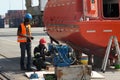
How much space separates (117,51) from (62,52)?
72.0 inches

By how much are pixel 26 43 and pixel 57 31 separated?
162 cm

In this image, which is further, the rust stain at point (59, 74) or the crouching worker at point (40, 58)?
the crouching worker at point (40, 58)

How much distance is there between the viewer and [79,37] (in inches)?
544

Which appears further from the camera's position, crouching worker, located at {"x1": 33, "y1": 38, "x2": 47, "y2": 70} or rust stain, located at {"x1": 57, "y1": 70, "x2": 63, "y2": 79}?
crouching worker, located at {"x1": 33, "y1": 38, "x2": 47, "y2": 70}

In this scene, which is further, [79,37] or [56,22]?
[56,22]

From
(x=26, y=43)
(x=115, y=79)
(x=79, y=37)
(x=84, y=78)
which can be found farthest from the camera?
(x=26, y=43)

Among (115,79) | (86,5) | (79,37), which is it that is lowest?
(115,79)

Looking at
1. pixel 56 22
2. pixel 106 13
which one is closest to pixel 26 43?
pixel 56 22

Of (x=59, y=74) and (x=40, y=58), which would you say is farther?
(x=40, y=58)

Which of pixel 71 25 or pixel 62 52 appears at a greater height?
pixel 71 25

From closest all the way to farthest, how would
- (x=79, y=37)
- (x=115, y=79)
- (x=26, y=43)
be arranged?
(x=115, y=79) < (x=79, y=37) < (x=26, y=43)

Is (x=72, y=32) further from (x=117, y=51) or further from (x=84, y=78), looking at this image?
(x=84, y=78)

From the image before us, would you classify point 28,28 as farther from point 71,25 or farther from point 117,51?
point 117,51

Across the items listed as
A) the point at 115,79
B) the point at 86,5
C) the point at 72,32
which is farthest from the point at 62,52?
the point at 115,79
